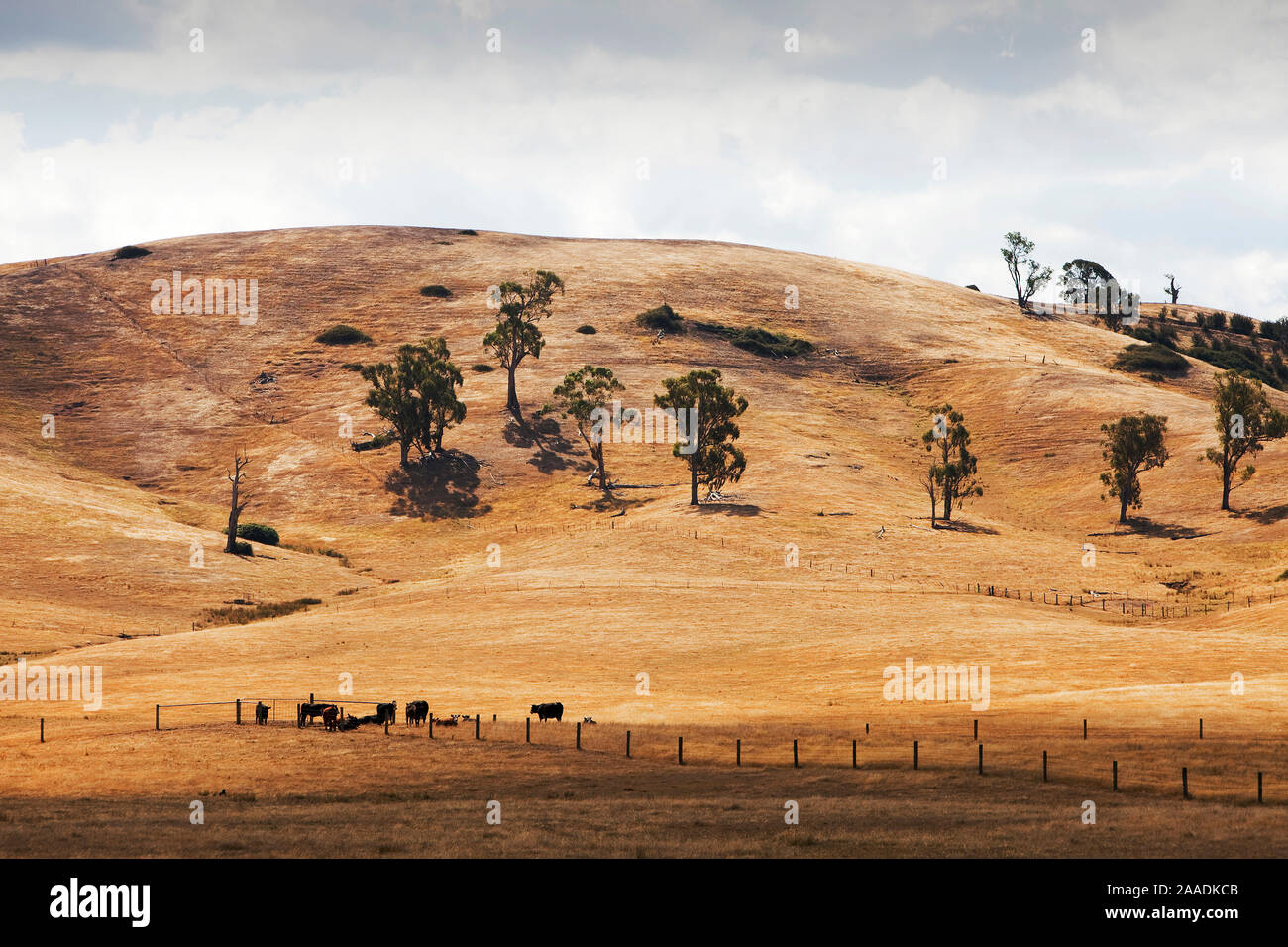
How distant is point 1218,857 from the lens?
90.4 feet

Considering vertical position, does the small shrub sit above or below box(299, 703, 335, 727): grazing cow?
above

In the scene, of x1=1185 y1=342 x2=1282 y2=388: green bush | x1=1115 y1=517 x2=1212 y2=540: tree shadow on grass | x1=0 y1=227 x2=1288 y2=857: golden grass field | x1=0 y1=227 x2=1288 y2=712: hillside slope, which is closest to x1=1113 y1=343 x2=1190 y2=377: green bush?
x1=0 y1=227 x2=1288 y2=857: golden grass field

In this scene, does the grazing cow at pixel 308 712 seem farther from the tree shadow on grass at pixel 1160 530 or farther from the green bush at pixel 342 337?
the green bush at pixel 342 337

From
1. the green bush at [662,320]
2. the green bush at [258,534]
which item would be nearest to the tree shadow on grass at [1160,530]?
the green bush at [662,320]

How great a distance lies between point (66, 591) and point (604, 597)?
1653 inches

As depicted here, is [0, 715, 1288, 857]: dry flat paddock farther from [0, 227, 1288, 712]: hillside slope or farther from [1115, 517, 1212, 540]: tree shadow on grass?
[1115, 517, 1212, 540]: tree shadow on grass

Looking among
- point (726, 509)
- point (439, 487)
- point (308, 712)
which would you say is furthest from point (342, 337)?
point (308, 712)

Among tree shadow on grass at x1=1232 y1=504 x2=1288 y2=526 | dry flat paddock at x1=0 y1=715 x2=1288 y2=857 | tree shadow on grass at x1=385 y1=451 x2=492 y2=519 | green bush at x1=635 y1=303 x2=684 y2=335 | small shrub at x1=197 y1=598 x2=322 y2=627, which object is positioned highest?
green bush at x1=635 y1=303 x2=684 y2=335

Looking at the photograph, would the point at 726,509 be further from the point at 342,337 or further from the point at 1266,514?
the point at 342,337

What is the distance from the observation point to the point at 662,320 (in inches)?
7219

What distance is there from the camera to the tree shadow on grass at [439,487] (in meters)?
127

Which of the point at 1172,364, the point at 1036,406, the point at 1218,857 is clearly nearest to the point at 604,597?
the point at 1218,857

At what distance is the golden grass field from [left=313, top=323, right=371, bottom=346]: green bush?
7.53 ft

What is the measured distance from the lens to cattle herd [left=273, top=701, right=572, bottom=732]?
5122 centimetres
